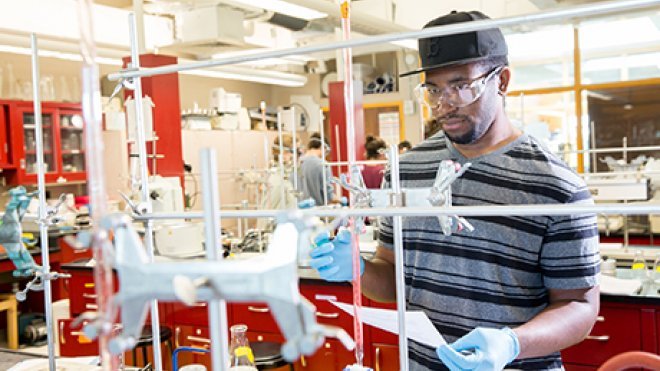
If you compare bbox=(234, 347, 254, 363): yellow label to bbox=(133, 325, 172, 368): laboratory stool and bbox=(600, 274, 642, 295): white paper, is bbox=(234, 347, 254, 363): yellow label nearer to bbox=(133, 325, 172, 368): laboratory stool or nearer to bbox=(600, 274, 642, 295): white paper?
bbox=(133, 325, 172, 368): laboratory stool

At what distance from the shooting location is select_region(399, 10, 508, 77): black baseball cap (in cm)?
148

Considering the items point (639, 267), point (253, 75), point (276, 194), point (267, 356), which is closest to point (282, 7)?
point (276, 194)

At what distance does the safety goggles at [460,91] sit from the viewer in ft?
4.89

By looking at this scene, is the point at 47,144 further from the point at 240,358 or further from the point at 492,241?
the point at 492,241

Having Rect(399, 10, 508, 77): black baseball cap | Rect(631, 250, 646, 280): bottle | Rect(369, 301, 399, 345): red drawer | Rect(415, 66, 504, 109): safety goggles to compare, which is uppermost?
Rect(399, 10, 508, 77): black baseball cap

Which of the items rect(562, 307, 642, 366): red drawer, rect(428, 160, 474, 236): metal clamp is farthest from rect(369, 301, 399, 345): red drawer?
rect(428, 160, 474, 236): metal clamp

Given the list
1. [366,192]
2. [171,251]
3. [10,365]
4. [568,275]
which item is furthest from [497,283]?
[171,251]

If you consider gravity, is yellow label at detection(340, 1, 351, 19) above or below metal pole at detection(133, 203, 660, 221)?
above

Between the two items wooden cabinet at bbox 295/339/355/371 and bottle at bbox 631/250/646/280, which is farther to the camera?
wooden cabinet at bbox 295/339/355/371

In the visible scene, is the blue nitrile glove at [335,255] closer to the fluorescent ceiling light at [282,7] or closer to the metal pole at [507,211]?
the metal pole at [507,211]

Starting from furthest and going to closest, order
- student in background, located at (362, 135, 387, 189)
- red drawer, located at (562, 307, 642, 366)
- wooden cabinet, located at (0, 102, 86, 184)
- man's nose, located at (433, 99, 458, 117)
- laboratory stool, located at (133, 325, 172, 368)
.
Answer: wooden cabinet, located at (0, 102, 86, 184) < student in background, located at (362, 135, 387, 189) < laboratory stool, located at (133, 325, 172, 368) < red drawer, located at (562, 307, 642, 366) < man's nose, located at (433, 99, 458, 117)

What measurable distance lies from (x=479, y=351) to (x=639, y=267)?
7.67 feet

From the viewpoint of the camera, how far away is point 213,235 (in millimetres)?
650

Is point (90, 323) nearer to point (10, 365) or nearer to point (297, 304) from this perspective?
point (297, 304)
